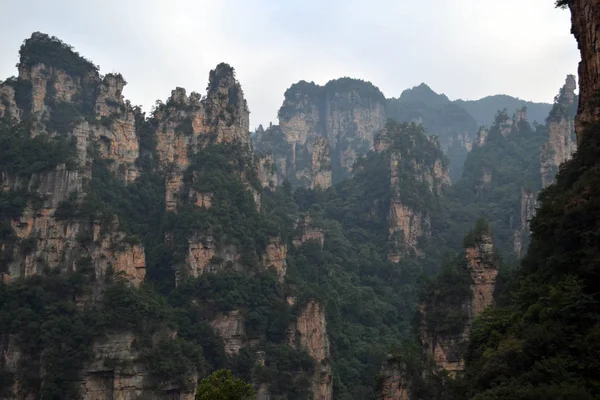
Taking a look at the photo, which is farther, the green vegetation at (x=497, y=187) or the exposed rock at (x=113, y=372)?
the green vegetation at (x=497, y=187)

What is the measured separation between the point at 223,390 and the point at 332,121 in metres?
108

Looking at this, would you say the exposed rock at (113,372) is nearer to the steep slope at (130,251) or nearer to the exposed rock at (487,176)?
the steep slope at (130,251)

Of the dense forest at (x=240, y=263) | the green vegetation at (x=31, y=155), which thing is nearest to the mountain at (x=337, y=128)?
the dense forest at (x=240, y=263)

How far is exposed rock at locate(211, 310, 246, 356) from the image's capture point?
175 feet

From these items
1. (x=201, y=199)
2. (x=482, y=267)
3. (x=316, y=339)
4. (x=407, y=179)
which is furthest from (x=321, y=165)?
(x=482, y=267)

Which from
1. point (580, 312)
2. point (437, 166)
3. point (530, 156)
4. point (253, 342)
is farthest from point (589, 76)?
point (530, 156)

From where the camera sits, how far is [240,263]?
5828cm

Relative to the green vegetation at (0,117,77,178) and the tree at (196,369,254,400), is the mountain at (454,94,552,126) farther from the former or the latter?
the tree at (196,369,254,400)

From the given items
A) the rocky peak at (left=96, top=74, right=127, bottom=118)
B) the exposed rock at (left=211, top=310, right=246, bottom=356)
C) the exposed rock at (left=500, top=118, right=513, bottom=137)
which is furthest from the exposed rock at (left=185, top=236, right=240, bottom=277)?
the exposed rock at (left=500, top=118, right=513, bottom=137)

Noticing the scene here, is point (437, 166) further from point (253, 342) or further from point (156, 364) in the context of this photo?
point (156, 364)

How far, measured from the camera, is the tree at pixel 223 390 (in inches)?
974

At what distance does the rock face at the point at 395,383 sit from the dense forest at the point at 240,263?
16 cm

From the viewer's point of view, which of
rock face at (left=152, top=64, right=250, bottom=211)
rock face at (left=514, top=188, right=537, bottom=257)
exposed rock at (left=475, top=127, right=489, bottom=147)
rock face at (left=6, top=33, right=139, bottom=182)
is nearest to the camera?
rock face at (left=6, top=33, right=139, bottom=182)

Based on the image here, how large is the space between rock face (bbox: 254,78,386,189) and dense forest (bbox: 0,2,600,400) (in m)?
30.2
